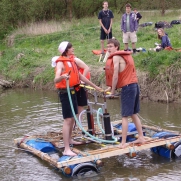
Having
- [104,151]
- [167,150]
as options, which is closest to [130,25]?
[167,150]

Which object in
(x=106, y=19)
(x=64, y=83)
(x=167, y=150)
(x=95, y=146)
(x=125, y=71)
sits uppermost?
(x=106, y=19)

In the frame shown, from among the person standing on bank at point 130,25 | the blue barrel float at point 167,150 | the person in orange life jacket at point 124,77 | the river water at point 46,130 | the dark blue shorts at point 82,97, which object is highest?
the person standing on bank at point 130,25

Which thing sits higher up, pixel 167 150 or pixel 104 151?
pixel 104 151

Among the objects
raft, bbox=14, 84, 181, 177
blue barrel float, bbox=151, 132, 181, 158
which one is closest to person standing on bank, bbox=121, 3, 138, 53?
raft, bbox=14, 84, 181, 177

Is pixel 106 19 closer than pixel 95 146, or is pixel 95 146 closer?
pixel 95 146

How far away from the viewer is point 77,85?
7871 mm

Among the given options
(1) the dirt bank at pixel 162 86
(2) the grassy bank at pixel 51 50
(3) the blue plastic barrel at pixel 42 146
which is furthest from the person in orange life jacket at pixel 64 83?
(2) the grassy bank at pixel 51 50

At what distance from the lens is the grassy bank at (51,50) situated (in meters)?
13.9

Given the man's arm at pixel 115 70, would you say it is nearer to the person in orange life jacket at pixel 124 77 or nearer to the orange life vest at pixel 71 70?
the person in orange life jacket at pixel 124 77

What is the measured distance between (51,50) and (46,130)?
34.5 feet

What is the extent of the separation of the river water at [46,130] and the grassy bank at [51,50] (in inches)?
56.0

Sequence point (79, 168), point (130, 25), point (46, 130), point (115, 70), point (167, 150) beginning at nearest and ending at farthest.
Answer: point (79, 168), point (115, 70), point (167, 150), point (46, 130), point (130, 25)

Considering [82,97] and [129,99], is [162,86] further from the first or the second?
[129,99]

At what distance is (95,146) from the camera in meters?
9.02
